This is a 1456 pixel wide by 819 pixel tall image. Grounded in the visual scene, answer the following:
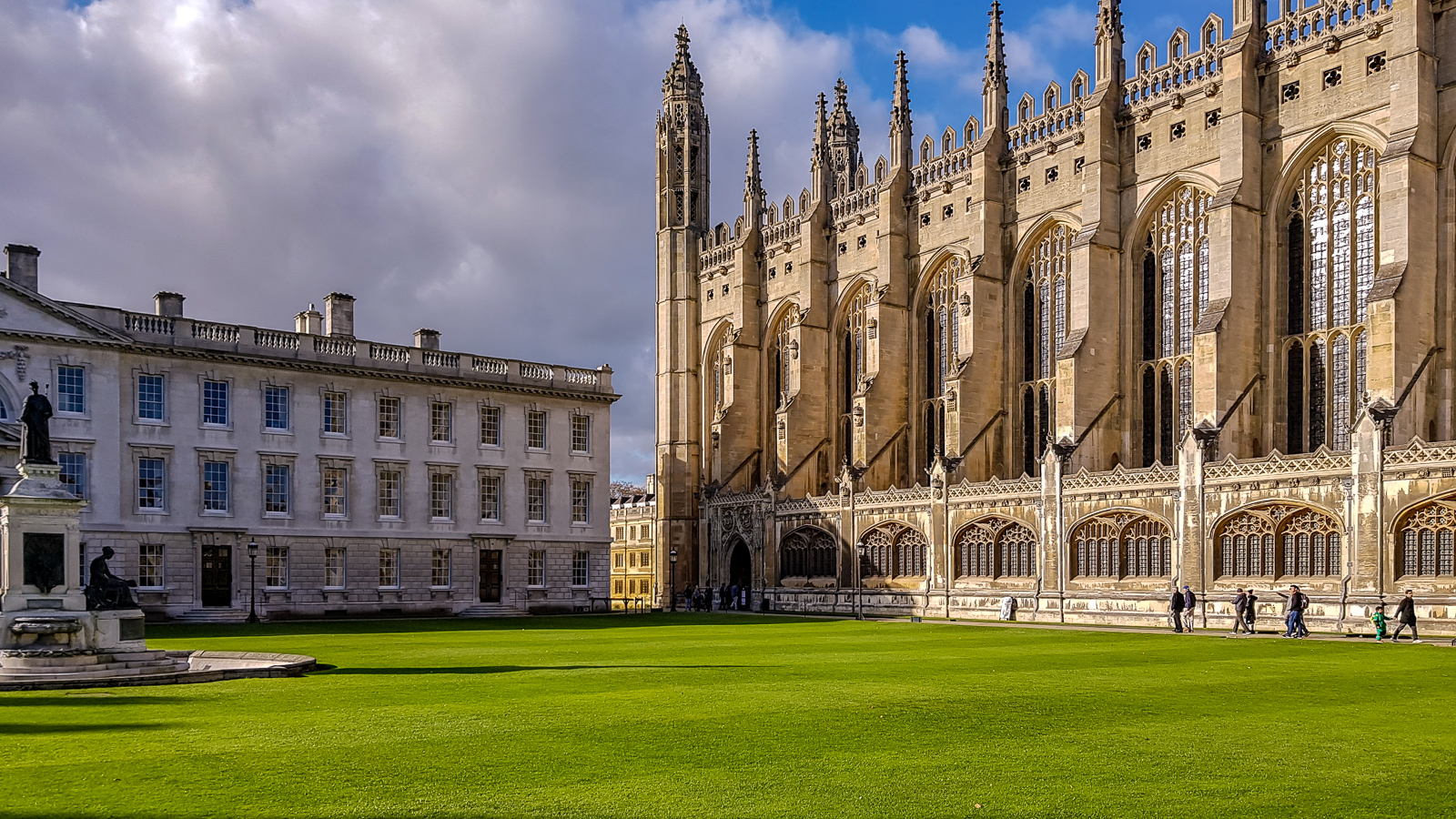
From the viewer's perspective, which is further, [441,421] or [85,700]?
[441,421]

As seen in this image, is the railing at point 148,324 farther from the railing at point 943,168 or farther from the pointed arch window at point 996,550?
the railing at point 943,168

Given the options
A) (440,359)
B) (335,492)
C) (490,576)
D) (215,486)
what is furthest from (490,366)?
(215,486)

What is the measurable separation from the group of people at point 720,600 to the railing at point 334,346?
1797 centimetres

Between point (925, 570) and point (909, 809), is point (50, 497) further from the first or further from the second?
point (925, 570)

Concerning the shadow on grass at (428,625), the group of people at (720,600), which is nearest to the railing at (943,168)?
the group of people at (720,600)

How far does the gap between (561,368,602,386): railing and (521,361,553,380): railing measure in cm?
76

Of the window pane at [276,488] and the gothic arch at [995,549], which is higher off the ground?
the window pane at [276,488]

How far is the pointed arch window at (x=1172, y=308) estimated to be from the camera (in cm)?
4472

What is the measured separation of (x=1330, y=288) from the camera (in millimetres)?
40906

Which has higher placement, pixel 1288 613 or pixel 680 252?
pixel 680 252

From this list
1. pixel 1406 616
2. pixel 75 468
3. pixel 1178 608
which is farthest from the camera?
pixel 75 468

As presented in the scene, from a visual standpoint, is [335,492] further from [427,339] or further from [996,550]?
[996,550]

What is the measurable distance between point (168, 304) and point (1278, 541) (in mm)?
37674

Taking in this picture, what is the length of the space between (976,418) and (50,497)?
36.4 meters
